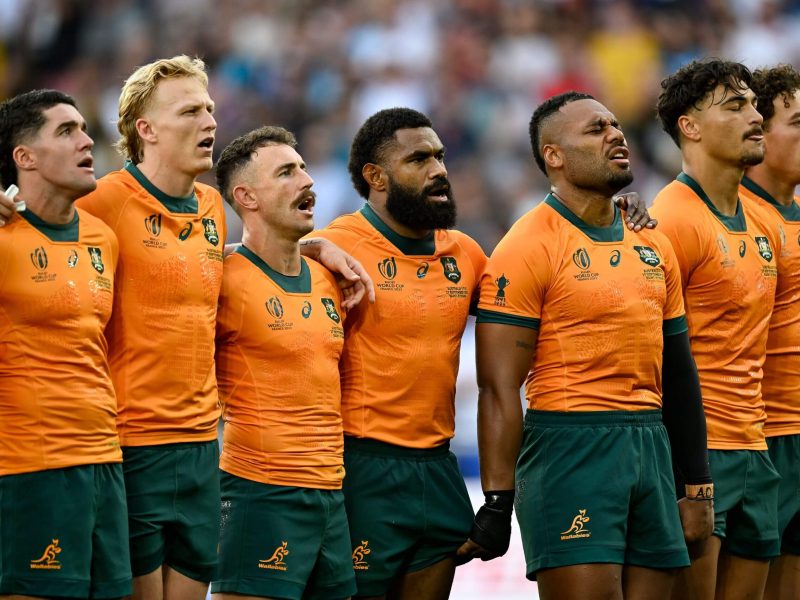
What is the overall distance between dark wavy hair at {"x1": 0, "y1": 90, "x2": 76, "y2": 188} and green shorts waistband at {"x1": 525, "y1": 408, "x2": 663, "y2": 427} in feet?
8.00

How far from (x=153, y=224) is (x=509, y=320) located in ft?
5.16

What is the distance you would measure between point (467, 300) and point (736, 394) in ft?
4.49

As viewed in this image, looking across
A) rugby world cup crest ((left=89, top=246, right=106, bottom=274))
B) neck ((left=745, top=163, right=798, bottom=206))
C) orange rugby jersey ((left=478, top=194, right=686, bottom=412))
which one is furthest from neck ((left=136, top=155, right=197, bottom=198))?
neck ((left=745, top=163, right=798, bottom=206))

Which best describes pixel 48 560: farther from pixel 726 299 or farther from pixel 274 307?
pixel 726 299

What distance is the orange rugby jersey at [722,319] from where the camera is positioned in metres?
6.43

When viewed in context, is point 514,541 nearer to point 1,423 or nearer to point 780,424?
point 780,424

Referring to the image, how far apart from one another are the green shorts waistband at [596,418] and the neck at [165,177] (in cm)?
183

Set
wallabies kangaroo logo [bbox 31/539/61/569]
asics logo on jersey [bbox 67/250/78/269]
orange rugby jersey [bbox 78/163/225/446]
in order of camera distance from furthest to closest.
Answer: orange rugby jersey [bbox 78/163/225/446], asics logo on jersey [bbox 67/250/78/269], wallabies kangaroo logo [bbox 31/539/61/569]

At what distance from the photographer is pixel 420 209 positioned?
623cm

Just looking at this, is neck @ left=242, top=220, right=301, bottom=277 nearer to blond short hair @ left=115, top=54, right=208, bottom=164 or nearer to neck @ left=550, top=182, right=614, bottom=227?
blond short hair @ left=115, top=54, right=208, bottom=164

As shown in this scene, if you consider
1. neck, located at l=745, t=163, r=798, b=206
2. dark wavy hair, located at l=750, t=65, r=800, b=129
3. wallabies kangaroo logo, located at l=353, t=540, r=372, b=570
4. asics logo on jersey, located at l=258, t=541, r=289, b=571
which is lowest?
wallabies kangaroo logo, located at l=353, t=540, r=372, b=570

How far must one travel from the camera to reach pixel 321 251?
6199 mm

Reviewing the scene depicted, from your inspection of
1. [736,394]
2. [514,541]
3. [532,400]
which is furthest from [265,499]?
[514,541]

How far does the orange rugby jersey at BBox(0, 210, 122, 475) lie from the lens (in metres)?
5.17
